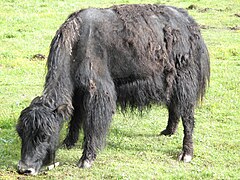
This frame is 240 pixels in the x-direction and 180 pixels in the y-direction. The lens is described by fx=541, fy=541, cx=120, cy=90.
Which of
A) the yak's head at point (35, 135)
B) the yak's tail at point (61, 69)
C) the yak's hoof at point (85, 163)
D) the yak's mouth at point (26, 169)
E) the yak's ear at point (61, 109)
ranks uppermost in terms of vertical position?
the yak's tail at point (61, 69)

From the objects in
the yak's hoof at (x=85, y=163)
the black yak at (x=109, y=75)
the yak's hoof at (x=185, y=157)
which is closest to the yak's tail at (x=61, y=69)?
the black yak at (x=109, y=75)

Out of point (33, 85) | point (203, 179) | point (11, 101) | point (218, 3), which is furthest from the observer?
point (218, 3)

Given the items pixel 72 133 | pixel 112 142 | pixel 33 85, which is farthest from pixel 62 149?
pixel 33 85

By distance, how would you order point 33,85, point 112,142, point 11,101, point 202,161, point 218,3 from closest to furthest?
point 202,161 → point 112,142 → point 11,101 → point 33,85 → point 218,3

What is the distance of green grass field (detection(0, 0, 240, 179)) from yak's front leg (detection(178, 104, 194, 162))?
9cm

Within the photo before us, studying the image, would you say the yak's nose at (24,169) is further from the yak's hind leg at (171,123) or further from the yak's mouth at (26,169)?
the yak's hind leg at (171,123)

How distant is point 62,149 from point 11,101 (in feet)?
6.92

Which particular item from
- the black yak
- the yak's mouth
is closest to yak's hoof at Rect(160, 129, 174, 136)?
the black yak

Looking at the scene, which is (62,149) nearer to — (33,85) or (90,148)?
(90,148)

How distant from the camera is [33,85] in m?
8.99

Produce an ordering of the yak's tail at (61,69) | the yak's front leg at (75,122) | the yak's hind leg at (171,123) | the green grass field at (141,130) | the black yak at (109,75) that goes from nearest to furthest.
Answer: the black yak at (109,75), the yak's tail at (61,69), the green grass field at (141,130), the yak's front leg at (75,122), the yak's hind leg at (171,123)

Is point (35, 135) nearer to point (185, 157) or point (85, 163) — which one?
point (85, 163)

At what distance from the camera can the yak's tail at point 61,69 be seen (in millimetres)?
5652

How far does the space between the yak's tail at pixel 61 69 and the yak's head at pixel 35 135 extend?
0.76ft
